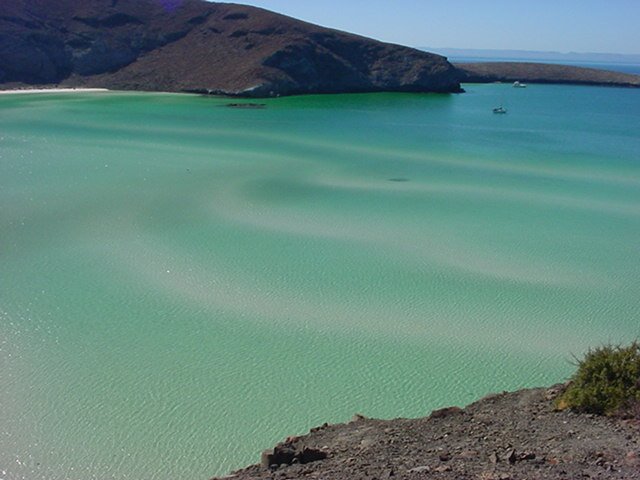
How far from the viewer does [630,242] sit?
51.6 ft

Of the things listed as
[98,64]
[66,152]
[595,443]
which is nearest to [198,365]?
[595,443]

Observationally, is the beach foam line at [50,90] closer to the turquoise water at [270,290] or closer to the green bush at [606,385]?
the turquoise water at [270,290]

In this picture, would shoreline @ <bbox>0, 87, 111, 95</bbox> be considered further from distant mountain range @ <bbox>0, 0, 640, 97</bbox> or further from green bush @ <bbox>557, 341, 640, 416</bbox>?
green bush @ <bbox>557, 341, 640, 416</bbox>

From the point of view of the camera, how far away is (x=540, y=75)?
85.1 metres

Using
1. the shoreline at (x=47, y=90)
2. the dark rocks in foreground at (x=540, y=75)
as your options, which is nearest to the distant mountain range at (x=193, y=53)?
the shoreline at (x=47, y=90)

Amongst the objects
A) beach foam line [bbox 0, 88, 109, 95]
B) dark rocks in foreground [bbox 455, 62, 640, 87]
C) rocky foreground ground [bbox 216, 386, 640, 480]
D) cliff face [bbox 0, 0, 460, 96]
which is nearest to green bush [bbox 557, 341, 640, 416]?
rocky foreground ground [bbox 216, 386, 640, 480]

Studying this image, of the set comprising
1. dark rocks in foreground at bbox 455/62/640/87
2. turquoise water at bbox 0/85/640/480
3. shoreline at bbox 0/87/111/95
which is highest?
dark rocks in foreground at bbox 455/62/640/87

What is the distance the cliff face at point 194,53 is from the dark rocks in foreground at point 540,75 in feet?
53.2

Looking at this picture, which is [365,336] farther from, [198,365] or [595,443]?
[595,443]

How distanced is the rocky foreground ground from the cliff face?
49.7 metres

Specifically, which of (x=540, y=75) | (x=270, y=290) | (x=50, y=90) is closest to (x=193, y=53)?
(x=50, y=90)

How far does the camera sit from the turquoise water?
8.33 metres

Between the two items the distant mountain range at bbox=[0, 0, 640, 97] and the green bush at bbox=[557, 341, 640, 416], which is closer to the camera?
the green bush at bbox=[557, 341, 640, 416]

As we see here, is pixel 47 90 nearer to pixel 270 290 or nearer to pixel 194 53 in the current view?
pixel 194 53
